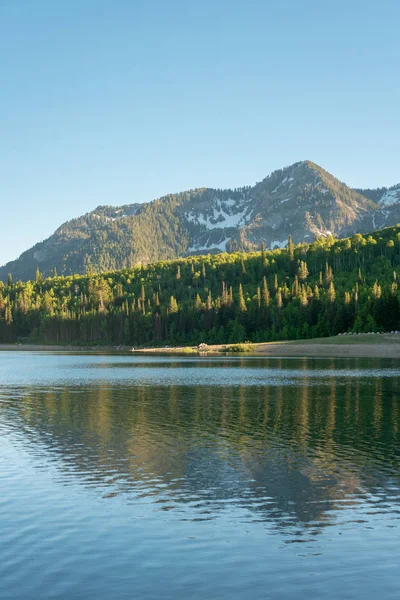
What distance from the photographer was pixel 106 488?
29.7m

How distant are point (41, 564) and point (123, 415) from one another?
3569 centimetres

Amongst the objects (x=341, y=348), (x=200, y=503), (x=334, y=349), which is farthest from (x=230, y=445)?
(x=334, y=349)

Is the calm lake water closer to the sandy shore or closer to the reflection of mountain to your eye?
the reflection of mountain

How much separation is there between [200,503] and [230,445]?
13864mm

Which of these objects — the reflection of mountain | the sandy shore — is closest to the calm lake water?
the reflection of mountain

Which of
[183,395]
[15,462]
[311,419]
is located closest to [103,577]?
[15,462]

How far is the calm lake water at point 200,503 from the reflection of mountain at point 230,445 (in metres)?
0.14

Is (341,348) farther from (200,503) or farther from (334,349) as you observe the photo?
(200,503)

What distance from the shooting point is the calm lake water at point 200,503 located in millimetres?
18938

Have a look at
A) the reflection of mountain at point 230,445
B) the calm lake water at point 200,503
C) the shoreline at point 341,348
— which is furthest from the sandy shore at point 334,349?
the calm lake water at point 200,503

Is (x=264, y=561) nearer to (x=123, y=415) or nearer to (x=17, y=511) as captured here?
(x=17, y=511)

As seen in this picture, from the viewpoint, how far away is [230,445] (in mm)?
40812

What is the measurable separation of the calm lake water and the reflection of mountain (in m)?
0.14

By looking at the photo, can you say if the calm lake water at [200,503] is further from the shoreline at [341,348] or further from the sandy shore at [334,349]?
the shoreline at [341,348]
